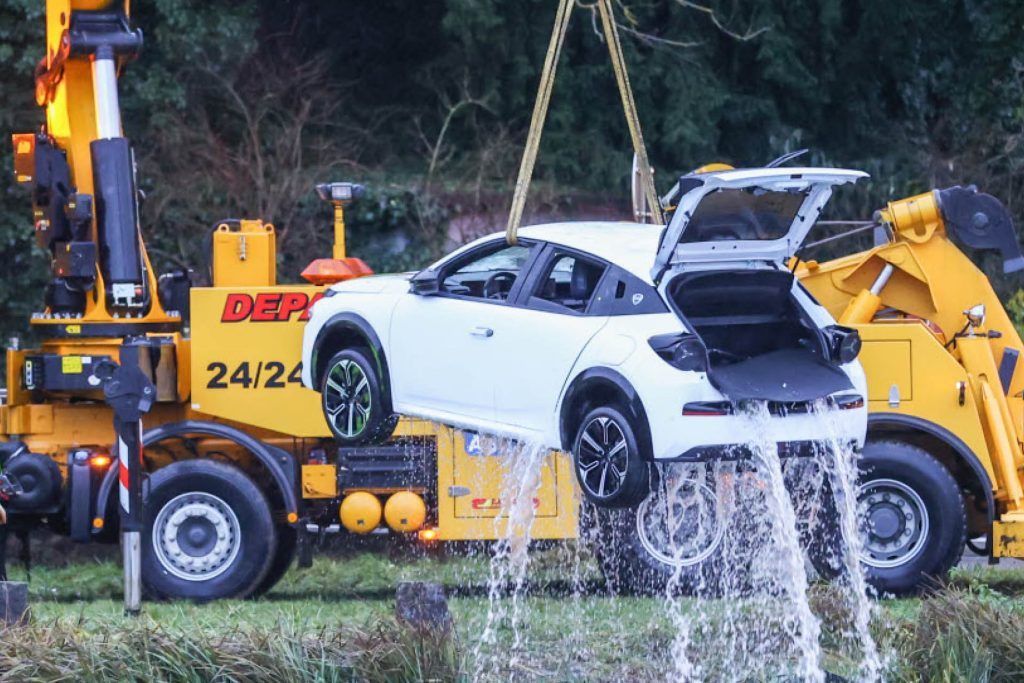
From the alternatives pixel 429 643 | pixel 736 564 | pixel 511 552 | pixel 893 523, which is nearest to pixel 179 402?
pixel 511 552

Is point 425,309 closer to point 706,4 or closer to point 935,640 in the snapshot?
point 935,640

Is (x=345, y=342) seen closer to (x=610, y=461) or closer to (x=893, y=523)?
(x=610, y=461)

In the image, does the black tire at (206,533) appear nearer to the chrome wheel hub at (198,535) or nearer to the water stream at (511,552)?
the chrome wheel hub at (198,535)

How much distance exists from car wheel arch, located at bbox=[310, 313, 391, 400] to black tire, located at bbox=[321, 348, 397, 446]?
58 mm

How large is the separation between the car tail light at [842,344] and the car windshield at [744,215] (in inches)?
21.8

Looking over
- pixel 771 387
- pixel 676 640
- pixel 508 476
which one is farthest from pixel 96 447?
pixel 771 387

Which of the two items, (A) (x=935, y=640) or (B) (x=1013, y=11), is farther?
(B) (x=1013, y=11)

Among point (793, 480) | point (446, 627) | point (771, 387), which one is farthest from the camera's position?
point (793, 480)

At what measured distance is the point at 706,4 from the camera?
22312 mm

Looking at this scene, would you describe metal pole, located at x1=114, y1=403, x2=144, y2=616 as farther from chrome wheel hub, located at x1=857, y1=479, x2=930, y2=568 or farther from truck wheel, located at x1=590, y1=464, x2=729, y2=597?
chrome wheel hub, located at x1=857, y1=479, x2=930, y2=568

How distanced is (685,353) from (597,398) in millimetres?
550

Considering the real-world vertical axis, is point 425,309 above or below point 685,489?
above

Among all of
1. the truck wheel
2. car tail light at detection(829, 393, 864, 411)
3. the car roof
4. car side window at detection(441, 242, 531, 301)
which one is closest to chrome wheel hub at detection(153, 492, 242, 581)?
the truck wheel

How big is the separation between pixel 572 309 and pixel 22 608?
3.40 metres
